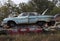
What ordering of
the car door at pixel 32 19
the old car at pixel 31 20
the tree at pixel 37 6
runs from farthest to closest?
the tree at pixel 37 6
the car door at pixel 32 19
the old car at pixel 31 20

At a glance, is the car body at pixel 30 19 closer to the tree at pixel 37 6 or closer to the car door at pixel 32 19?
the car door at pixel 32 19

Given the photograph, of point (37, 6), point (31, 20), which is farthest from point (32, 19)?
point (37, 6)

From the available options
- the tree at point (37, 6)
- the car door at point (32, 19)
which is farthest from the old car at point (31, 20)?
the tree at point (37, 6)

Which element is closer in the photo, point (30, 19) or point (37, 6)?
point (30, 19)

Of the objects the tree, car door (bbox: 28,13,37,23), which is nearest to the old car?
car door (bbox: 28,13,37,23)

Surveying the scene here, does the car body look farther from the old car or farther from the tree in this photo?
the tree

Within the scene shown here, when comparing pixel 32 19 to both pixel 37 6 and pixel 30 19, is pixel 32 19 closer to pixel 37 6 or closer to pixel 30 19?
pixel 30 19

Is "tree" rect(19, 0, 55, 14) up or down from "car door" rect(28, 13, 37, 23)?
down

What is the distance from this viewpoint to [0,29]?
16.2m

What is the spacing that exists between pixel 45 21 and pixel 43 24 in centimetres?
34

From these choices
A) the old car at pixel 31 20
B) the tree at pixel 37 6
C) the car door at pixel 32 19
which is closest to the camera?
the old car at pixel 31 20

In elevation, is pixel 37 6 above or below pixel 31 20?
below

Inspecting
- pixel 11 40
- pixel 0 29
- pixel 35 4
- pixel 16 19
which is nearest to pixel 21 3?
pixel 35 4

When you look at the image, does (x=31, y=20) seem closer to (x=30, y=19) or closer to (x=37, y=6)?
(x=30, y=19)
